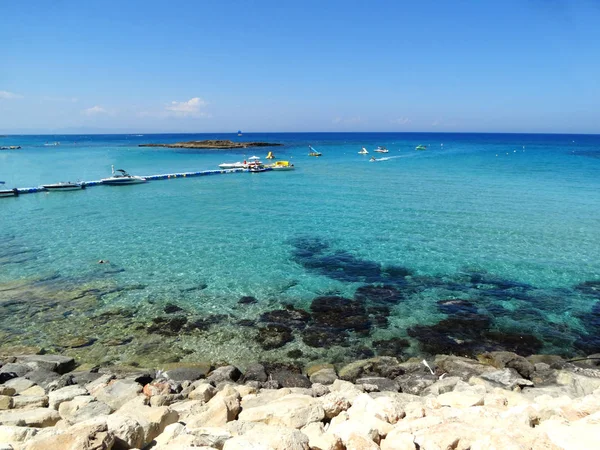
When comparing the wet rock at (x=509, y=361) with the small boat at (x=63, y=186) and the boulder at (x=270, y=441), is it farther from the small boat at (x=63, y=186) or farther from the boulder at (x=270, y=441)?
the small boat at (x=63, y=186)

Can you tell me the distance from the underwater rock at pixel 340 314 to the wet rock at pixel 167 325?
14.9 ft

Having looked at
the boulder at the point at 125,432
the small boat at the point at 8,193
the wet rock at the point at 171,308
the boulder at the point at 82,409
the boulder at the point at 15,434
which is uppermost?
the small boat at the point at 8,193

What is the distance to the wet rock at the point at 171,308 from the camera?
46.1 ft

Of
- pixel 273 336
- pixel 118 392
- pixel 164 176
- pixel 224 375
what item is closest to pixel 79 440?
pixel 118 392

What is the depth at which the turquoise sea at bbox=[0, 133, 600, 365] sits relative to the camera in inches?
483

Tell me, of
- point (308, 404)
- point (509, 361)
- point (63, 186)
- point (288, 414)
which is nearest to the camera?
point (288, 414)

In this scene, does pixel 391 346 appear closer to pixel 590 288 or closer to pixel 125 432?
pixel 125 432

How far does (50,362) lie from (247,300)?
640 centimetres

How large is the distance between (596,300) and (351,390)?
37.3ft

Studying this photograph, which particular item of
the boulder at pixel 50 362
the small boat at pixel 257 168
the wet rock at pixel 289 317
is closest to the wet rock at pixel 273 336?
the wet rock at pixel 289 317

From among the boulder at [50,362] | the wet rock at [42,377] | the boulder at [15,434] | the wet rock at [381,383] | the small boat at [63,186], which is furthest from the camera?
the small boat at [63,186]

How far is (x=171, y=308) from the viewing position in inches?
561

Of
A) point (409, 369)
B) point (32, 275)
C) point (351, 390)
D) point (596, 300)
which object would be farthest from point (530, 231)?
point (32, 275)

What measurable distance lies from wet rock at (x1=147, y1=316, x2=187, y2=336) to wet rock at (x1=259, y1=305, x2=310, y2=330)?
271 centimetres
